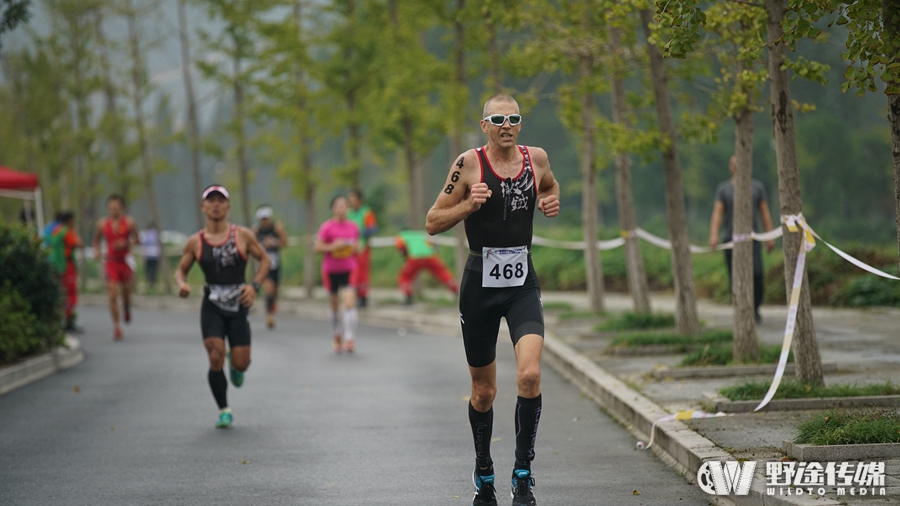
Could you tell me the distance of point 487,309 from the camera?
657 cm

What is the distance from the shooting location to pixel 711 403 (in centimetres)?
851

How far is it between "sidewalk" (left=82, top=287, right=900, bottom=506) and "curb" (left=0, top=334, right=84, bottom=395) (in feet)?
19.8

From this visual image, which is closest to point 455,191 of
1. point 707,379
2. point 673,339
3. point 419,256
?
point 707,379

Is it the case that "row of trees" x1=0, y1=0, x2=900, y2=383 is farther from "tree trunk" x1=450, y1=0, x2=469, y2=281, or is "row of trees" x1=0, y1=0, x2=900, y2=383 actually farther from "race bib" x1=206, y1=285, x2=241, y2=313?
"race bib" x1=206, y1=285, x2=241, y2=313

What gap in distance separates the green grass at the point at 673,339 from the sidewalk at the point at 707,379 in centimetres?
28

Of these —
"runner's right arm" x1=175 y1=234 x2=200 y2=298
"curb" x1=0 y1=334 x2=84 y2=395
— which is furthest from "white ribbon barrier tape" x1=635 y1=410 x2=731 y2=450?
"curb" x1=0 y1=334 x2=84 y2=395

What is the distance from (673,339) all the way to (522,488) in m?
6.72

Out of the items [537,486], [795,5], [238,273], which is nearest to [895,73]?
[795,5]

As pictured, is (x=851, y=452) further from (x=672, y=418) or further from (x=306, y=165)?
(x=306, y=165)

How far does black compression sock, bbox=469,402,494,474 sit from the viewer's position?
6457 millimetres

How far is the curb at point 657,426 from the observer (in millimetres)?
5896

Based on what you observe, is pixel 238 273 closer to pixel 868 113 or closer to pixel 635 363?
pixel 635 363

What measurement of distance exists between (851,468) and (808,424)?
667mm

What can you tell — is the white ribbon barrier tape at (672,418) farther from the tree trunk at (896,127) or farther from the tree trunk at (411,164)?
the tree trunk at (411,164)
